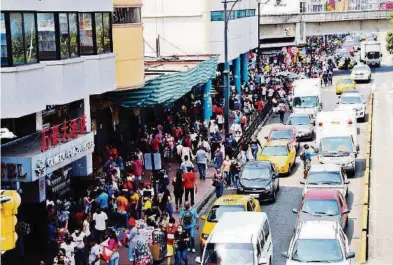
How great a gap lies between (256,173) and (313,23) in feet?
156

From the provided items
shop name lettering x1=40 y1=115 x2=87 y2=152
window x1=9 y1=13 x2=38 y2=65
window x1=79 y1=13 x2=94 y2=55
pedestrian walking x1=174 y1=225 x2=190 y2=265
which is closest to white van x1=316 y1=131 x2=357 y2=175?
window x1=79 y1=13 x2=94 y2=55

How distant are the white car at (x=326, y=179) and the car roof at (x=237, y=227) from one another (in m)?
6.53

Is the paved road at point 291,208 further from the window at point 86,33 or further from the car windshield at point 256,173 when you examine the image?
the window at point 86,33

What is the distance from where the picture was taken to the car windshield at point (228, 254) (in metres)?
19.7

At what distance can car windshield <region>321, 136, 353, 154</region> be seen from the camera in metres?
33.8

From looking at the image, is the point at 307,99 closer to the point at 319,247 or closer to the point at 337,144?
the point at 337,144

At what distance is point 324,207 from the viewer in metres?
24.7

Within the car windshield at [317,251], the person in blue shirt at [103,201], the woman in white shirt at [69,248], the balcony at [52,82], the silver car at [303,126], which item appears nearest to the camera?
the balcony at [52,82]

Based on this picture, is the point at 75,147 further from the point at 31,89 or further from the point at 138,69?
the point at 138,69

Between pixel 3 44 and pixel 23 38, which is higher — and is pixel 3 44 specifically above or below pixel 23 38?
below

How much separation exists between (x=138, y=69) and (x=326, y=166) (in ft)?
26.6

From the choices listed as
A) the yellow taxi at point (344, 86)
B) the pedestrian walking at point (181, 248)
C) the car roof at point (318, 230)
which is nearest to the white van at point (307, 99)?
the yellow taxi at point (344, 86)

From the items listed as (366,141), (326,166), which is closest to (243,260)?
(326,166)

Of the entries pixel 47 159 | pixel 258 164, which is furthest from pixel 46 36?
pixel 258 164
